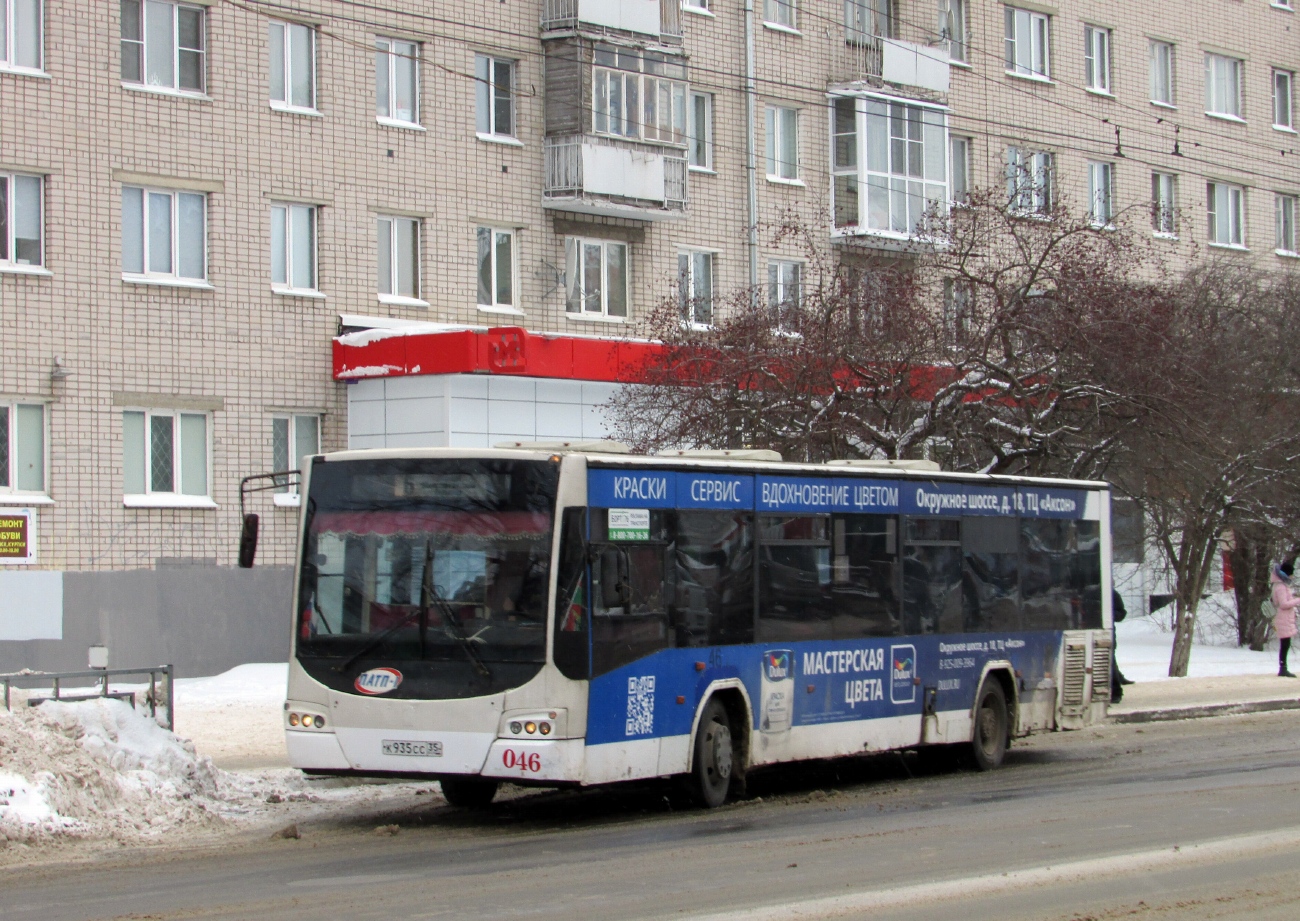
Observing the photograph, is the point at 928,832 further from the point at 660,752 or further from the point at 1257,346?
the point at 1257,346

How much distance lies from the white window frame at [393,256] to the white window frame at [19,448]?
19.6 feet

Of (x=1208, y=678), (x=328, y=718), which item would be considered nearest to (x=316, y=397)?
(x=1208, y=678)

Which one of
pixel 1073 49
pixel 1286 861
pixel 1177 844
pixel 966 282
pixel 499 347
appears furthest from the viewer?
pixel 1073 49

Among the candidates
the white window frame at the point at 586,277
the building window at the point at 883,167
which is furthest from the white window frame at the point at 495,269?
the building window at the point at 883,167

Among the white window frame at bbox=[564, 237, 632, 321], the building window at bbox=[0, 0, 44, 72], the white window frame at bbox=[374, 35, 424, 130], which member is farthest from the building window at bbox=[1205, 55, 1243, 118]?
the building window at bbox=[0, 0, 44, 72]

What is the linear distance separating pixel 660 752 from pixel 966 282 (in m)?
13.6

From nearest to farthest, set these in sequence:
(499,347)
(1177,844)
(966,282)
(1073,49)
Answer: (1177,844) < (966,282) < (499,347) < (1073,49)

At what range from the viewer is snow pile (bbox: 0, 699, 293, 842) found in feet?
37.9

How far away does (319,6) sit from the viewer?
2836 cm

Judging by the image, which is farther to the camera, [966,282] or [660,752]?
[966,282]

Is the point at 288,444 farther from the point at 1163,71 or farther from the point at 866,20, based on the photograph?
the point at 1163,71

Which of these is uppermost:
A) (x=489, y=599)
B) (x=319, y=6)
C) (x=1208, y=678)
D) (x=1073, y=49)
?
(x=1073, y=49)

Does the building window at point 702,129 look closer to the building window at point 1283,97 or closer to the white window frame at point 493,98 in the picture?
the white window frame at point 493,98

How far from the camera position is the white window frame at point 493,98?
1200 inches
